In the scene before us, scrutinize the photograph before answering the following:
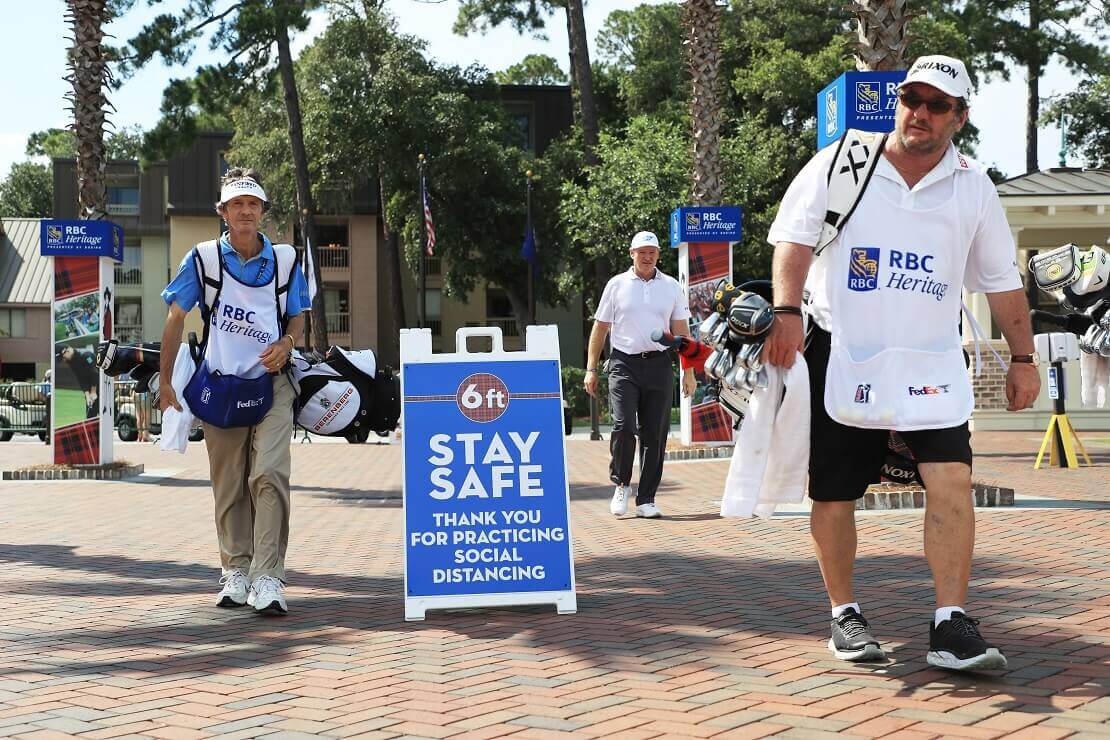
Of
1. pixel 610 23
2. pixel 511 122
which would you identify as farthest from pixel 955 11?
pixel 511 122

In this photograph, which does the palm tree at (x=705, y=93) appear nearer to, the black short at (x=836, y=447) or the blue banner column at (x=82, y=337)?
the blue banner column at (x=82, y=337)

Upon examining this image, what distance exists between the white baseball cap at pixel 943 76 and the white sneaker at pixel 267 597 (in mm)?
3502

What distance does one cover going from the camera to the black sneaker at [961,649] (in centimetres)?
421

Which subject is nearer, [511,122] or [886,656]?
[886,656]

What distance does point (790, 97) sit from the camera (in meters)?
38.3

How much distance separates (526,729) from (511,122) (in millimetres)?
42820

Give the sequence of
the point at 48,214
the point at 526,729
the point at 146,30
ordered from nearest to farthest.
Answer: the point at 526,729, the point at 146,30, the point at 48,214

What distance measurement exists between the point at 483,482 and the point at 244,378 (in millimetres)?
1219

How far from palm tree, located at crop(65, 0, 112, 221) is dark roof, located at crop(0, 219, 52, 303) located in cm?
4165

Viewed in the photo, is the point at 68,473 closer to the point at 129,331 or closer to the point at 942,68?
the point at 942,68

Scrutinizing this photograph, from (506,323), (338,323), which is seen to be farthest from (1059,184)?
(338,323)

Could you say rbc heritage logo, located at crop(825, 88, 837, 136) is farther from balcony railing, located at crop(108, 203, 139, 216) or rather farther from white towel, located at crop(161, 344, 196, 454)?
balcony railing, located at crop(108, 203, 139, 216)

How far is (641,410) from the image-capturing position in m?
9.92

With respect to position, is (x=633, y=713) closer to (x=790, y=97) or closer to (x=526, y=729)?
(x=526, y=729)
